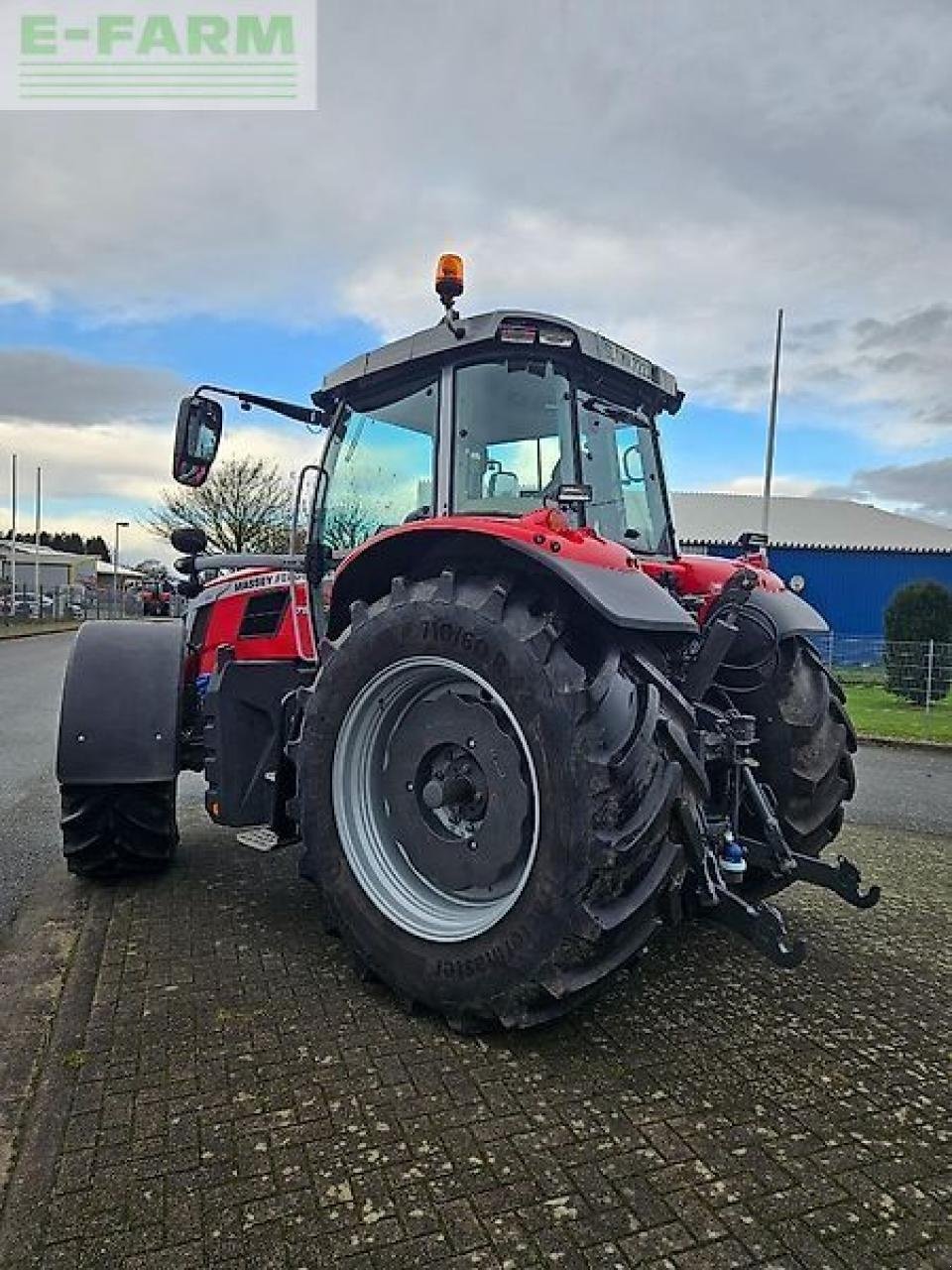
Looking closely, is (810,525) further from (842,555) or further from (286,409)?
(286,409)

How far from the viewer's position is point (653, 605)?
123 inches

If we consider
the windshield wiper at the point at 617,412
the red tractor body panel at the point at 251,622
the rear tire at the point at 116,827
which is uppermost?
the windshield wiper at the point at 617,412

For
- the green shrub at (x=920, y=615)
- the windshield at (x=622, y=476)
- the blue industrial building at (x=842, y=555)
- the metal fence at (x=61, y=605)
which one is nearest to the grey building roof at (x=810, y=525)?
the blue industrial building at (x=842, y=555)

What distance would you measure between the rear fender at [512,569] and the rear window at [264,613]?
873mm

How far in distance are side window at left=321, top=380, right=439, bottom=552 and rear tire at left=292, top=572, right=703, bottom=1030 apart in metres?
0.81

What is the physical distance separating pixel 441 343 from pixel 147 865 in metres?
2.91

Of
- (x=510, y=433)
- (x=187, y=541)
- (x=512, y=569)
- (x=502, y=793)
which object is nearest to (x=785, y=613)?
(x=510, y=433)

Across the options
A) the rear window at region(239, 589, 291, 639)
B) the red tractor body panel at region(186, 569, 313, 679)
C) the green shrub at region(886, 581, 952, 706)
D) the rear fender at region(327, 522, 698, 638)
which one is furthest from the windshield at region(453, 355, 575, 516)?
the green shrub at region(886, 581, 952, 706)

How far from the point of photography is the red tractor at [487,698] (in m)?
2.96

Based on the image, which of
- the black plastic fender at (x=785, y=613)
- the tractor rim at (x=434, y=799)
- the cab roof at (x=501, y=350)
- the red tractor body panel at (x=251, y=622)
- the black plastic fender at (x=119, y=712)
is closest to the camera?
the tractor rim at (x=434, y=799)

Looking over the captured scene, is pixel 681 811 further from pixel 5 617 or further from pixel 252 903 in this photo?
pixel 5 617

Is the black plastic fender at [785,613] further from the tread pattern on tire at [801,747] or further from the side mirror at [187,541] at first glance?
the side mirror at [187,541]

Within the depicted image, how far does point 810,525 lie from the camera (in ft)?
120

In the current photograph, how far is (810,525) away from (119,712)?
3515 cm
